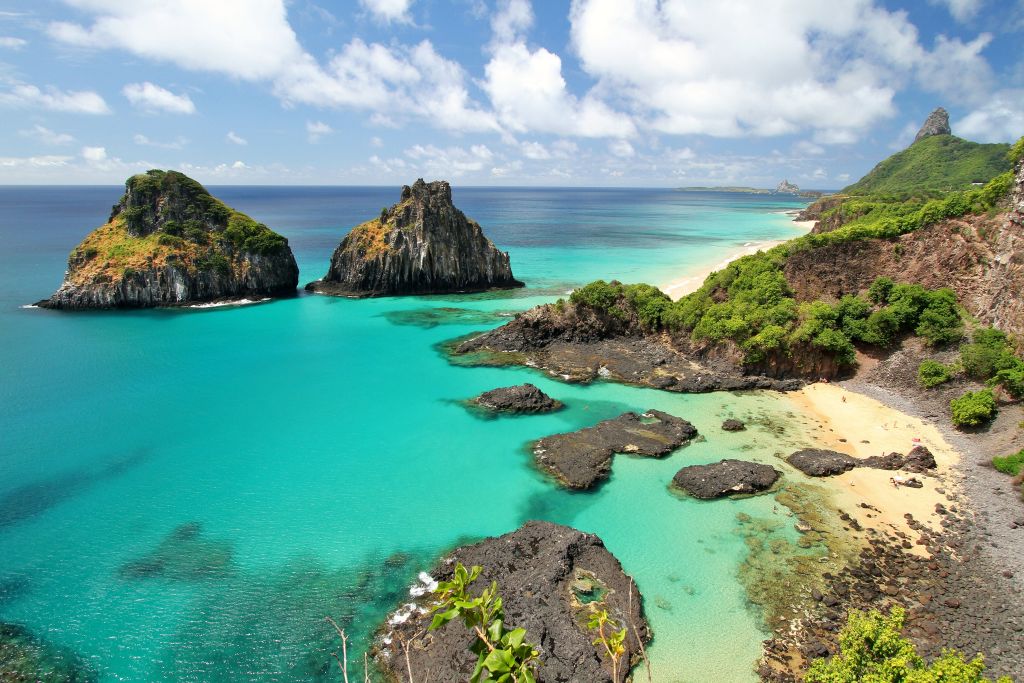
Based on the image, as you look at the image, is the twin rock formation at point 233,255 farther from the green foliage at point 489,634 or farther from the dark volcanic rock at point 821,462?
the green foliage at point 489,634

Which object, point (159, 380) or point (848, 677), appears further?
point (159, 380)

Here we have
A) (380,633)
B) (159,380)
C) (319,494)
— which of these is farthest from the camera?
(159,380)

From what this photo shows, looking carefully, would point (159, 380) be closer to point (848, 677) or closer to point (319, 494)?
point (319, 494)

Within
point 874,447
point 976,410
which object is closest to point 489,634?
point 874,447

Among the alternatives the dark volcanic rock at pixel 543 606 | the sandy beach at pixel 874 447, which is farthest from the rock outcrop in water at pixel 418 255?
the dark volcanic rock at pixel 543 606

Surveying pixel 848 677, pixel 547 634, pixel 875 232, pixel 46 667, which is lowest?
pixel 46 667

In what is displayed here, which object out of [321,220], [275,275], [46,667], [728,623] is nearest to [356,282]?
[275,275]

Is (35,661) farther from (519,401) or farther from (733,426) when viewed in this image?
(733,426)
